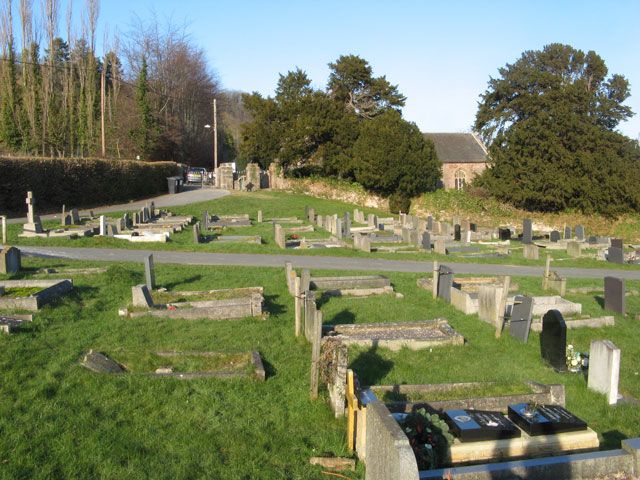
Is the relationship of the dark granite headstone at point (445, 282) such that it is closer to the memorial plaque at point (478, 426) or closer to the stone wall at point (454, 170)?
the memorial plaque at point (478, 426)

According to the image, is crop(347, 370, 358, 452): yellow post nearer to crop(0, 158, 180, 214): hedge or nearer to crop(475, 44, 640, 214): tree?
crop(0, 158, 180, 214): hedge

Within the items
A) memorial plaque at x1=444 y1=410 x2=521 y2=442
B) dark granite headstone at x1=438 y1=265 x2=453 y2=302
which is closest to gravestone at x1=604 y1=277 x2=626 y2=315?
dark granite headstone at x1=438 y1=265 x2=453 y2=302

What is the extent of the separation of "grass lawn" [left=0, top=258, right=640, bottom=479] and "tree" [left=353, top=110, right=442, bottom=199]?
31884 mm

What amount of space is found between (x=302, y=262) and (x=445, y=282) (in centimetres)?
656

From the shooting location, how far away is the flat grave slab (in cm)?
1010

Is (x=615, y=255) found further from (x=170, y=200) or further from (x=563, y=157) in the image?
(x=170, y=200)

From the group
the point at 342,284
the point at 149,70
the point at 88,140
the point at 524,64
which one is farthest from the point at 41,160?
the point at 524,64

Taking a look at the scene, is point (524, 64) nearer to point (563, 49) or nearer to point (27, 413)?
point (563, 49)

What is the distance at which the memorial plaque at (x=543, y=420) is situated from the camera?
6383 millimetres

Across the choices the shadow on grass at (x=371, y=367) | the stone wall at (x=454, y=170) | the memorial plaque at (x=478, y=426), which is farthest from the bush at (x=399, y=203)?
the memorial plaque at (x=478, y=426)

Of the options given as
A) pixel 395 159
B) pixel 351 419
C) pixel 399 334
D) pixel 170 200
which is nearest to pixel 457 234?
pixel 399 334

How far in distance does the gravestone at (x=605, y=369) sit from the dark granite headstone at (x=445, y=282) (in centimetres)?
531

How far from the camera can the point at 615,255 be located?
22750mm

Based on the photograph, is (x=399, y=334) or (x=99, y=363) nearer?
(x=99, y=363)
